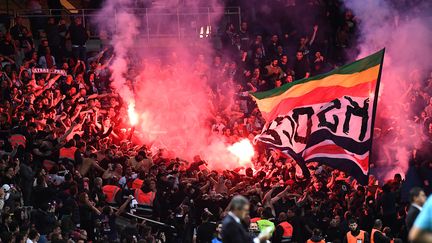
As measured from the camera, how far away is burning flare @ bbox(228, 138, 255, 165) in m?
16.3

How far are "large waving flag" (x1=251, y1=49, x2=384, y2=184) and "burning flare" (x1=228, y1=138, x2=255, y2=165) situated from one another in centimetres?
396

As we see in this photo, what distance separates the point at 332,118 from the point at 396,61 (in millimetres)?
7639

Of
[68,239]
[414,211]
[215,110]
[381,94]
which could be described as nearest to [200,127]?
[215,110]

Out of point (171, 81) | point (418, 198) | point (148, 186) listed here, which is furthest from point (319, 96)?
point (171, 81)

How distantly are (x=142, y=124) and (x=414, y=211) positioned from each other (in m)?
10.8

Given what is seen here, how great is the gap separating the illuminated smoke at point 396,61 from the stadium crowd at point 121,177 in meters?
0.19

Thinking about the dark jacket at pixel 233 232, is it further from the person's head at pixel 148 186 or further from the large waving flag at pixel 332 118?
the person's head at pixel 148 186

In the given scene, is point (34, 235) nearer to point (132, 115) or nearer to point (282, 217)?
point (282, 217)

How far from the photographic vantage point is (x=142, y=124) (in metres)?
17.2

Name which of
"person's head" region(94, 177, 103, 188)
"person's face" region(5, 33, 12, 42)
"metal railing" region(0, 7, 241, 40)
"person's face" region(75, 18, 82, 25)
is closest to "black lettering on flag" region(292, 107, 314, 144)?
"person's head" region(94, 177, 103, 188)

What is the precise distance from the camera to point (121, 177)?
518 inches

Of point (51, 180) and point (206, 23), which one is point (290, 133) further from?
point (206, 23)

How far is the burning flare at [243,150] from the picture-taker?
1630cm

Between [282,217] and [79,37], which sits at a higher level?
[79,37]
